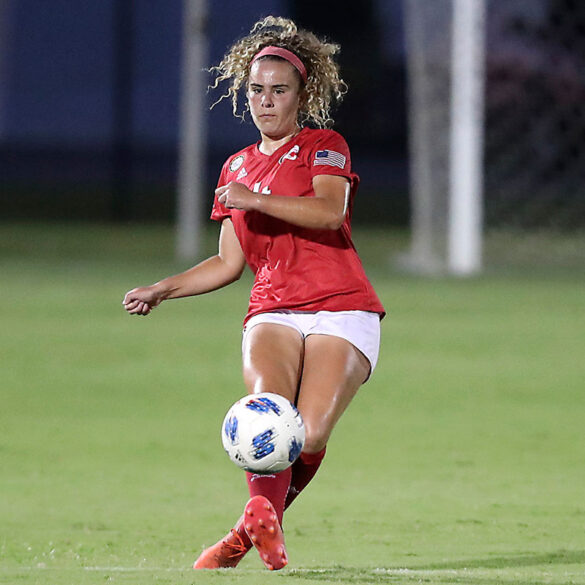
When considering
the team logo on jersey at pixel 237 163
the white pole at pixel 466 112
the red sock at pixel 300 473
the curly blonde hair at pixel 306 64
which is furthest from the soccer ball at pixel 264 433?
the white pole at pixel 466 112

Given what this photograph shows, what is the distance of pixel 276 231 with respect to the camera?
5613mm

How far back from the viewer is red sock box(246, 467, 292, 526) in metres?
5.24

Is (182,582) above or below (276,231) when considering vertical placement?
below

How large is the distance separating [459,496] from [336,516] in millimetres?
754

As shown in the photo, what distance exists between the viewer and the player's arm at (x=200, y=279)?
561 centimetres

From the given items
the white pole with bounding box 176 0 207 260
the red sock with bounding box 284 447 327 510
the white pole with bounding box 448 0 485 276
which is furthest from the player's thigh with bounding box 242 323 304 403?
the white pole with bounding box 176 0 207 260

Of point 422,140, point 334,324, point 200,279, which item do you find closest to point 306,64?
point 200,279

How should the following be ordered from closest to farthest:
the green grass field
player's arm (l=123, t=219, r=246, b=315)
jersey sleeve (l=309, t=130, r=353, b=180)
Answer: jersey sleeve (l=309, t=130, r=353, b=180)
player's arm (l=123, t=219, r=246, b=315)
the green grass field

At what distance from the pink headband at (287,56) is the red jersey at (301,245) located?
247mm

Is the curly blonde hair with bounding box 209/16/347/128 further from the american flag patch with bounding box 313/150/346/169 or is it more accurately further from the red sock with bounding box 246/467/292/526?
the red sock with bounding box 246/467/292/526

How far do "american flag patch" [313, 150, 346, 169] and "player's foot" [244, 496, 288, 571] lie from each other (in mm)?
1359

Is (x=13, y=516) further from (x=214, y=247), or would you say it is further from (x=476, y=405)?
(x=214, y=247)

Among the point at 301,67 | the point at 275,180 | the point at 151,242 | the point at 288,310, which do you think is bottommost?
the point at 151,242

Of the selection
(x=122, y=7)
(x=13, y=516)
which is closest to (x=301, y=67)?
(x=13, y=516)
